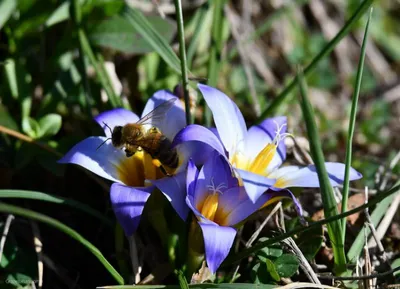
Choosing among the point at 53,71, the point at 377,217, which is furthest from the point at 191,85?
the point at 377,217

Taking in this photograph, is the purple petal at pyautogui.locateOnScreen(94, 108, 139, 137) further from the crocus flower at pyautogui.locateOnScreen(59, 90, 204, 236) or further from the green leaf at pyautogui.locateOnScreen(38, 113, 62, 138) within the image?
the green leaf at pyautogui.locateOnScreen(38, 113, 62, 138)

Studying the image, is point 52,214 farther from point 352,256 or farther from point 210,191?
point 352,256

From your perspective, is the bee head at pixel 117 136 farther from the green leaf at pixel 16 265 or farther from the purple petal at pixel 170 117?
the green leaf at pixel 16 265

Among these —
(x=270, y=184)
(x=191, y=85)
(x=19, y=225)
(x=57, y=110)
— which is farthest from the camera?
(x=57, y=110)

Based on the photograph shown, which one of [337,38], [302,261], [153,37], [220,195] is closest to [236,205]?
[220,195]

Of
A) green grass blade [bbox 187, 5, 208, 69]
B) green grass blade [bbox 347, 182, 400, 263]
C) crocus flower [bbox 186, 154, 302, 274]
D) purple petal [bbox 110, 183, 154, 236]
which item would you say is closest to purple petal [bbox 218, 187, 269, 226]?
crocus flower [bbox 186, 154, 302, 274]
